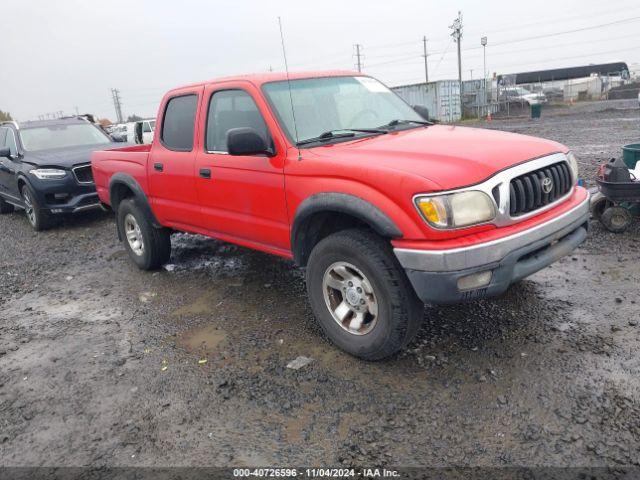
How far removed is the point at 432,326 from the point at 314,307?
0.95m

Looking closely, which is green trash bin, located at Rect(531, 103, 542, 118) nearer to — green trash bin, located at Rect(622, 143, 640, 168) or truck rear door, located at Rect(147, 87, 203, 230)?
green trash bin, located at Rect(622, 143, 640, 168)

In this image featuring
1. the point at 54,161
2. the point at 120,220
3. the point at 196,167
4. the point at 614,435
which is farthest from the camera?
the point at 54,161

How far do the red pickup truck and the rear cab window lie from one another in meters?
0.02

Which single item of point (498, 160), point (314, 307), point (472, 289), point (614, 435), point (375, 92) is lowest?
point (614, 435)

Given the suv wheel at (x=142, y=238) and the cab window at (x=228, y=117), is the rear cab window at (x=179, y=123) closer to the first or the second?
the cab window at (x=228, y=117)

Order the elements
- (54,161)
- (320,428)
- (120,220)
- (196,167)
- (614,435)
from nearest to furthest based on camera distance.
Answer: (614,435), (320,428), (196,167), (120,220), (54,161)

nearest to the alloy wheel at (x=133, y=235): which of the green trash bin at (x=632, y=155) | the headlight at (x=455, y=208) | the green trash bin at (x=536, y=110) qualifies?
the headlight at (x=455, y=208)

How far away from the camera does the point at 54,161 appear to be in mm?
8422

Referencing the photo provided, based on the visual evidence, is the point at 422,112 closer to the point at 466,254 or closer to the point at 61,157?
the point at 466,254

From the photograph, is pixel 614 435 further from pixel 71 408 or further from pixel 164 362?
pixel 71 408

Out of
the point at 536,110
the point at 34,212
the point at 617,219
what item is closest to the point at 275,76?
the point at 617,219

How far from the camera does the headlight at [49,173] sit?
828 centimetres

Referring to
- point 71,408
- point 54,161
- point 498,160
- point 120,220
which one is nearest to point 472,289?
point 498,160

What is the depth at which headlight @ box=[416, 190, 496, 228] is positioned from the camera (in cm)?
291
